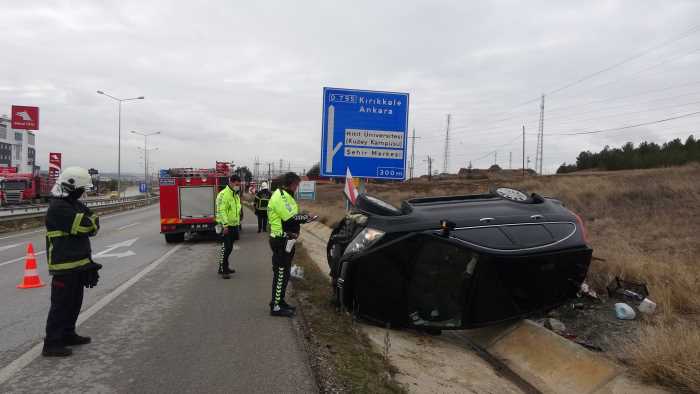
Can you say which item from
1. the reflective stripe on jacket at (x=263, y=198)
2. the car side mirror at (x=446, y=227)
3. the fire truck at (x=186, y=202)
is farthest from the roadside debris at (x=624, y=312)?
the reflective stripe on jacket at (x=263, y=198)

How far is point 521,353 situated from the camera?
586 centimetres

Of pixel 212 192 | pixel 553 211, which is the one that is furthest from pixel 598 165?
pixel 553 211

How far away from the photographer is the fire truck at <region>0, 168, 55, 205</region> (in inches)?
1500

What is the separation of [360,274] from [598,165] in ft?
247

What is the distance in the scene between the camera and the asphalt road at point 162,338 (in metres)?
4.29

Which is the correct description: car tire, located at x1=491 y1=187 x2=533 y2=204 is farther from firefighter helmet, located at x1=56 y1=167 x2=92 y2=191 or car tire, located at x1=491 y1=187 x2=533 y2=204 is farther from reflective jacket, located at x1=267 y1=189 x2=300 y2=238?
firefighter helmet, located at x1=56 y1=167 x2=92 y2=191

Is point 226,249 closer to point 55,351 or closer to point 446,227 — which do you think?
point 55,351

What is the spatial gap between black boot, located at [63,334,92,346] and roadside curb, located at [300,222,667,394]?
162 inches

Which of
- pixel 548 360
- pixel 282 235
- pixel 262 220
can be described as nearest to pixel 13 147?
pixel 262 220

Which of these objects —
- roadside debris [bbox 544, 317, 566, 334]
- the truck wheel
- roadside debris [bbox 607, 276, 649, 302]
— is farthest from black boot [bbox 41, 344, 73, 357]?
the truck wheel

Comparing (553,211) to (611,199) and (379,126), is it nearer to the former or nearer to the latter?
(379,126)

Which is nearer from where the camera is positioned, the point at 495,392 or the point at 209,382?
the point at 209,382

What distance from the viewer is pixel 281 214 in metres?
6.46

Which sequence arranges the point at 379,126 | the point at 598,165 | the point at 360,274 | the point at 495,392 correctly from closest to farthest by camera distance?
1. the point at 495,392
2. the point at 360,274
3. the point at 379,126
4. the point at 598,165
